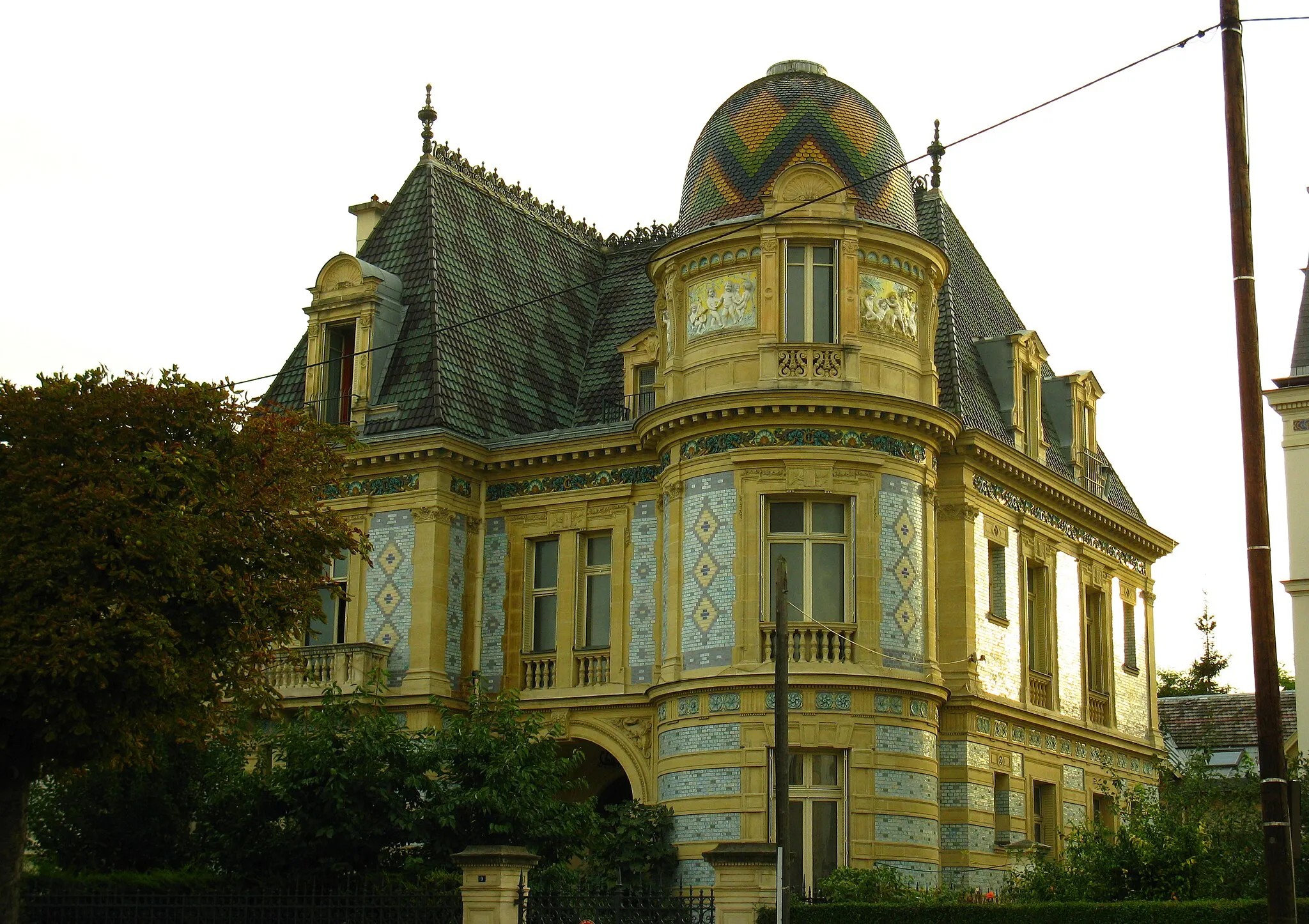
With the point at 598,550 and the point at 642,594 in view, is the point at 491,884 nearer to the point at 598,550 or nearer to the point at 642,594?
the point at 642,594

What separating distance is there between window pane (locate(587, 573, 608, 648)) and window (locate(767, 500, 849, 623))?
4.48 m

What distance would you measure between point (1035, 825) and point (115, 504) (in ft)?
62.8

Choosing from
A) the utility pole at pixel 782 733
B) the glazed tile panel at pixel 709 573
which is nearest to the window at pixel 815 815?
the glazed tile panel at pixel 709 573

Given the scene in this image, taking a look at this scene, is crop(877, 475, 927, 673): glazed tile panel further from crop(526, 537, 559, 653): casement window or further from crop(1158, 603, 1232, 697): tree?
crop(1158, 603, 1232, 697): tree

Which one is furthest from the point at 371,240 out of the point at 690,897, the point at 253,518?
the point at 690,897

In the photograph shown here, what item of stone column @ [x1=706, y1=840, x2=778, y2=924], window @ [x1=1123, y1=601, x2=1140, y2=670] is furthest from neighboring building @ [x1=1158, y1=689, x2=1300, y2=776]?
stone column @ [x1=706, y1=840, x2=778, y2=924]

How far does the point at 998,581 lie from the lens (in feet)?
116

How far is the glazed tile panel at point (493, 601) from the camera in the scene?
34.9 metres

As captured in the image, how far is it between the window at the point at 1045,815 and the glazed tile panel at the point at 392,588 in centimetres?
1214

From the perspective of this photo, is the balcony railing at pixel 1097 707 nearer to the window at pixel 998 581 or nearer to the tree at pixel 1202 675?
the window at pixel 998 581

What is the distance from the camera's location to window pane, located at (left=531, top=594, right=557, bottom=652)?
115 ft

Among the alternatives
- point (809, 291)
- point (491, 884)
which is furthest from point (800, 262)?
point (491, 884)

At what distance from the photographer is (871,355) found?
3195 centimetres

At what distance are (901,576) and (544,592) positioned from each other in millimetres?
7254
